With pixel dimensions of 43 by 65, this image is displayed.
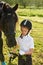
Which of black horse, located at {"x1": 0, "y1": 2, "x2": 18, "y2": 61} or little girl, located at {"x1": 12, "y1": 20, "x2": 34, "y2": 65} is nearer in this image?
little girl, located at {"x1": 12, "y1": 20, "x2": 34, "y2": 65}

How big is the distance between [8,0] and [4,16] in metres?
3.71

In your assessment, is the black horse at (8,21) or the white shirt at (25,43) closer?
the white shirt at (25,43)

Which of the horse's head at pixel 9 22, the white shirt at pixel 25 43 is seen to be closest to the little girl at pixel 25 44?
the white shirt at pixel 25 43

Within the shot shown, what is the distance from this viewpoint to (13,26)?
4.49m

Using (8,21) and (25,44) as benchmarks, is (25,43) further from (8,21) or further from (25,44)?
(8,21)

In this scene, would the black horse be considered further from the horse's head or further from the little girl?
the little girl

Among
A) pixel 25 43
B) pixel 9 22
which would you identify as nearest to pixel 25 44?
pixel 25 43

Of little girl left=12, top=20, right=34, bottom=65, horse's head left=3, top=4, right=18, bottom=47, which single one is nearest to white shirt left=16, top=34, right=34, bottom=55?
little girl left=12, top=20, right=34, bottom=65

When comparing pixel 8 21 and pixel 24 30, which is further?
pixel 8 21

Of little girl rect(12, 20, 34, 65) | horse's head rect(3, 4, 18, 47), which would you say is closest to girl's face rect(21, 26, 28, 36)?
little girl rect(12, 20, 34, 65)

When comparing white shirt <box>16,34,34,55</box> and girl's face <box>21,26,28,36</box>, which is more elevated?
girl's face <box>21,26,28,36</box>

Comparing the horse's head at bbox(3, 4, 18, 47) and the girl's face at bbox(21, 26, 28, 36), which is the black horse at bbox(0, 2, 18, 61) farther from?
the girl's face at bbox(21, 26, 28, 36)

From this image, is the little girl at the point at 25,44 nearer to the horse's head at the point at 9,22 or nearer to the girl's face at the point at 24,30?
the girl's face at the point at 24,30

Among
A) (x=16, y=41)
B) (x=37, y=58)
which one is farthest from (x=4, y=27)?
(x=37, y=58)
